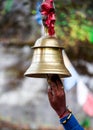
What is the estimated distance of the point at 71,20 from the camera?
563cm

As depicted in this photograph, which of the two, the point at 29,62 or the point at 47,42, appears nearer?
the point at 47,42

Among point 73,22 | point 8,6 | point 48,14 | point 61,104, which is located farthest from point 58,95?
point 8,6

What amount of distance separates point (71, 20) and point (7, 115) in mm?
1283

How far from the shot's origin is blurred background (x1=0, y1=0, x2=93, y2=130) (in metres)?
5.08

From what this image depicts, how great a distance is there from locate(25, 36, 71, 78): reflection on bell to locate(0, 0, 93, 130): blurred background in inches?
90.8

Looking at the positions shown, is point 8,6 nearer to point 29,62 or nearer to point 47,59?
point 29,62

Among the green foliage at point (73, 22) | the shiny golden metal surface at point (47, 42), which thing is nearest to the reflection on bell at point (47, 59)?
the shiny golden metal surface at point (47, 42)

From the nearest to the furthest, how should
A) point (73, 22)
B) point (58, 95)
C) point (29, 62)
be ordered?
point (58, 95) → point (29, 62) → point (73, 22)

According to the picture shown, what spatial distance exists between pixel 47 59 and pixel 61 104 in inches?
8.8

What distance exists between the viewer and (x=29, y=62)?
536 cm

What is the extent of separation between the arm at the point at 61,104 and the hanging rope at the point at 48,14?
9.8 inches

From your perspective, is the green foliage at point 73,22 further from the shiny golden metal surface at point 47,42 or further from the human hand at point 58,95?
the human hand at point 58,95

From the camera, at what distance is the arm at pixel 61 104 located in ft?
7.37

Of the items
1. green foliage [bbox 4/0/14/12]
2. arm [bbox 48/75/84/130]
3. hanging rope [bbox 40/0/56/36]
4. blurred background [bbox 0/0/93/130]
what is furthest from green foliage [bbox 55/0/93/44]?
arm [bbox 48/75/84/130]
